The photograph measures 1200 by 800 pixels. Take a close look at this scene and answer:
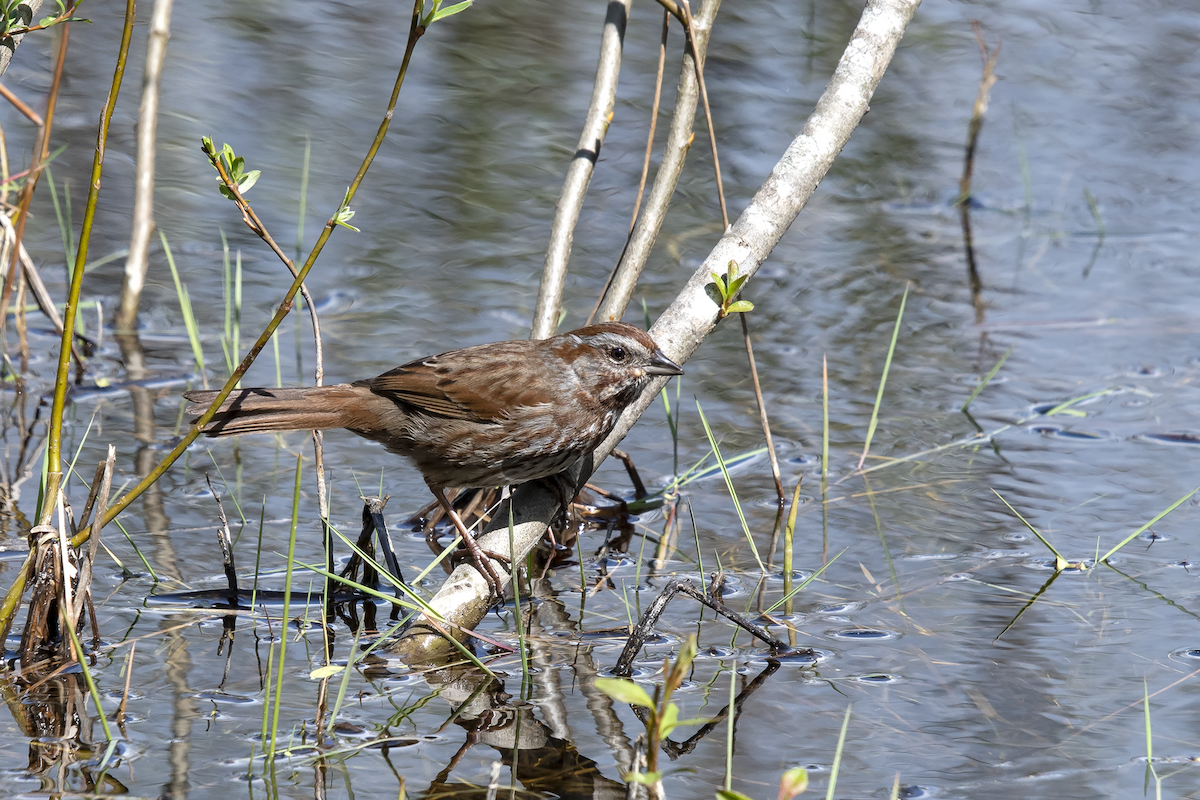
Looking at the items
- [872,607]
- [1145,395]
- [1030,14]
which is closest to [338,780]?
[872,607]

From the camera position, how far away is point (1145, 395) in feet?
20.5

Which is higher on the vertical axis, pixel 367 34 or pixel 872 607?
pixel 367 34

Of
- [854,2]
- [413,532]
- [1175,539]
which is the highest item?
[854,2]

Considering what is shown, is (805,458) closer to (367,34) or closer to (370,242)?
(370,242)

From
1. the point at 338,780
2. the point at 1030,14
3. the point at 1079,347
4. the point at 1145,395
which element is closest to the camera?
the point at 338,780

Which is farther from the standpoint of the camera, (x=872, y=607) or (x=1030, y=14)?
(x=1030, y=14)

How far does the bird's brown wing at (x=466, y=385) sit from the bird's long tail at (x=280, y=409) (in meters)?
0.16

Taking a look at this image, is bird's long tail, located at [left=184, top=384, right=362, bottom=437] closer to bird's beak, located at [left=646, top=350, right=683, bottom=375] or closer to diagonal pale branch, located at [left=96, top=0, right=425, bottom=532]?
diagonal pale branch, located at [left=96, top=0, right=425, bottom=532]

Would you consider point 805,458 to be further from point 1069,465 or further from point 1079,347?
point 1079,347

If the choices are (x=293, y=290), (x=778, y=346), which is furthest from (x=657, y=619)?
(x=778, y=346)

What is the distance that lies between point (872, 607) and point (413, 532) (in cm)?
184

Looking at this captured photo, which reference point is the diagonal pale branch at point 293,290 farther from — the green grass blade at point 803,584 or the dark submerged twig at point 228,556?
the green grass blade at point 803,584

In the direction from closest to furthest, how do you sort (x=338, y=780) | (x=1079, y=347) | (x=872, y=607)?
(x=338, y=780) → (x=872, y=607) → (x=1079, y=347)

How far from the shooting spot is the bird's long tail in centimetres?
425
